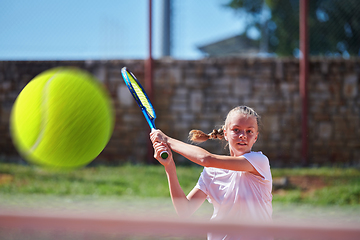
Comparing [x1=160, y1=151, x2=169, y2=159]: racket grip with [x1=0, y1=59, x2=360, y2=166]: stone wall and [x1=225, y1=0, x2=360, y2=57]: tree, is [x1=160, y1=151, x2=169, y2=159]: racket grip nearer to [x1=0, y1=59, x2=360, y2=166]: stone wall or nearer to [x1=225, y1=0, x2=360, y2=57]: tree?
[x1=0, y1=59, x2=360, y2=166]: stone wall

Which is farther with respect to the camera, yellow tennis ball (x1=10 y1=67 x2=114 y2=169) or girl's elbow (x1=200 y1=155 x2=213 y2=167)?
yellow tennis ball (x1=10 y1=67 x2=114 y2=169)

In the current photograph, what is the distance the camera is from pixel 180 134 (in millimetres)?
7051

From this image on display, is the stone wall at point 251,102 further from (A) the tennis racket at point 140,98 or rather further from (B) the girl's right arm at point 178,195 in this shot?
(B) the girl's right arm at point 178,195

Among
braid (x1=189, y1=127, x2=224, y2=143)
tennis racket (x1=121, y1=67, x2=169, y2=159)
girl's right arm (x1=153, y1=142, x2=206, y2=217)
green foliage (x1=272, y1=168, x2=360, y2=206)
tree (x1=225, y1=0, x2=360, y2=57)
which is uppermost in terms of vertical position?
tree (x1=225, y1=0, x2=360, y2=57)

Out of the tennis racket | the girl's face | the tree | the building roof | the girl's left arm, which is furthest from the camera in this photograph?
the building roof

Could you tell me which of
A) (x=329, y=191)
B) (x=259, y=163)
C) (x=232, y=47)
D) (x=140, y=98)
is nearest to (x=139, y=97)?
(x=140, y=98)

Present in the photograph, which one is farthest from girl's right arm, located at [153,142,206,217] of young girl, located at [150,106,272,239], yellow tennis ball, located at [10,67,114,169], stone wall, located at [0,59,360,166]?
stone wall, located at [0,59,360,166]

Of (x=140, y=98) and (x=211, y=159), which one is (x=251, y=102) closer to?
(x=140, y=98)

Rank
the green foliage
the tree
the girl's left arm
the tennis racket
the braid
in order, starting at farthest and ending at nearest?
the tree, the green foliage, the tennis racket, the braid, the girl's left arm

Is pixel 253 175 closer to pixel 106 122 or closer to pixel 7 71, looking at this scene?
pixel 106 122

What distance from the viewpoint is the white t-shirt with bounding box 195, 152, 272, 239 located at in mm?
1921

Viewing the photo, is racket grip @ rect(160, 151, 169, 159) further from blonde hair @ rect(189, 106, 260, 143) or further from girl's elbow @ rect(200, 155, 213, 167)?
blonde hair @ rect(189, 106, 260, 143)

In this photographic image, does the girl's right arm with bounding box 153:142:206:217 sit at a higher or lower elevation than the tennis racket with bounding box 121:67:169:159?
lower

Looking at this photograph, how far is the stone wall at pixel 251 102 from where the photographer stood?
687 centimetres
